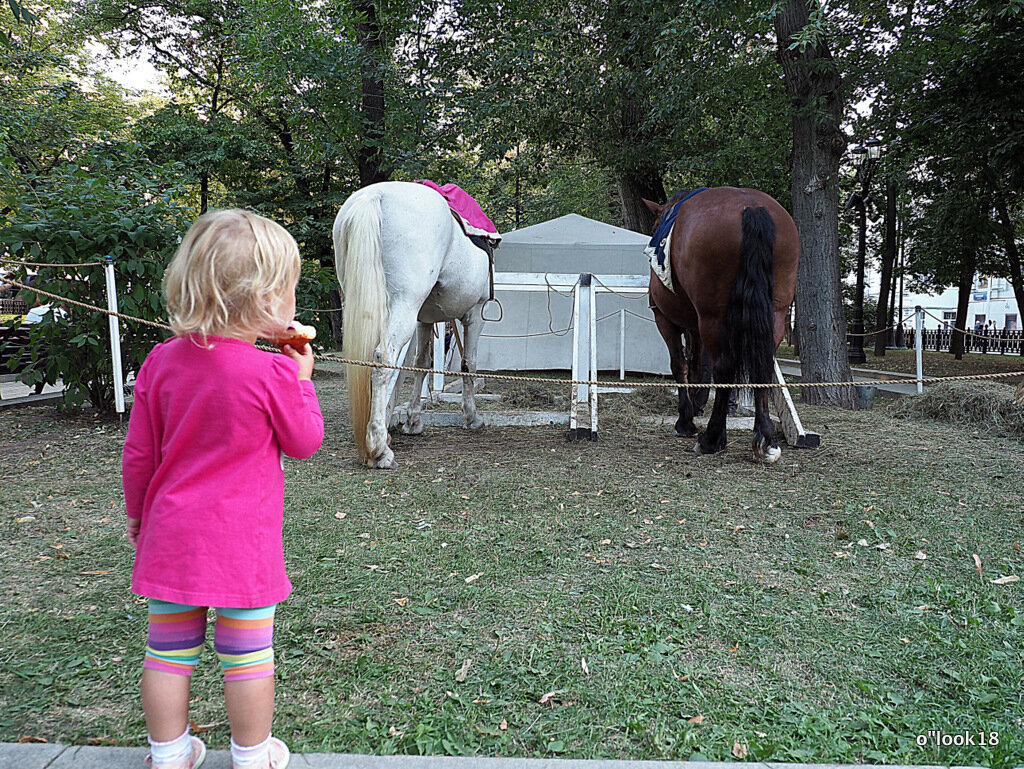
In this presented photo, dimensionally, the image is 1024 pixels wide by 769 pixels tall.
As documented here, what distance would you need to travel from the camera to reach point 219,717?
1.83m

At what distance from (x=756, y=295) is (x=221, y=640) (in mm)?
4047

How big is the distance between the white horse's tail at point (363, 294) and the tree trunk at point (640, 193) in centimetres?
978

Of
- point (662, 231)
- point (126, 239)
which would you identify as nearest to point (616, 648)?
point (662, 231)

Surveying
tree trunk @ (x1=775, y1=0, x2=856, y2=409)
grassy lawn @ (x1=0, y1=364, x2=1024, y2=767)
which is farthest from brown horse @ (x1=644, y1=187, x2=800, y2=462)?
tree trunk @ (x1=775, y1=0, x2=856, y2=409)

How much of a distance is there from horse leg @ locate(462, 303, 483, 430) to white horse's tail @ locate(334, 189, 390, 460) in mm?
1729

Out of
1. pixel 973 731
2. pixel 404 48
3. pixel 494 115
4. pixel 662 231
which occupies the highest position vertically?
pixel 404 48

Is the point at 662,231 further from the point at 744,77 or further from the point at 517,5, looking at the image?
the point at 517,5

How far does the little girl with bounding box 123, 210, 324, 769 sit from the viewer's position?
56.7 inches

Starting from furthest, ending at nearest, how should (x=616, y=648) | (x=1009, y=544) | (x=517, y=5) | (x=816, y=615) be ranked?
(x=517, y=5), (x=1009, y=544), (x=816, y=615), (x=616, y=648)

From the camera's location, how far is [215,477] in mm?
1473

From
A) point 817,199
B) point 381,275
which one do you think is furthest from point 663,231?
point 817,199

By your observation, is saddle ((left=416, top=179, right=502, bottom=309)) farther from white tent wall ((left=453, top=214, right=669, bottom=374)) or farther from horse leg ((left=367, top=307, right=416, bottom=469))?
white tent wall ((left=453, top=214, right=669, bottom=374))

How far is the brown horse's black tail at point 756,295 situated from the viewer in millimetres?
4648

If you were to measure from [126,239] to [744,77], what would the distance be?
7.86 meters
